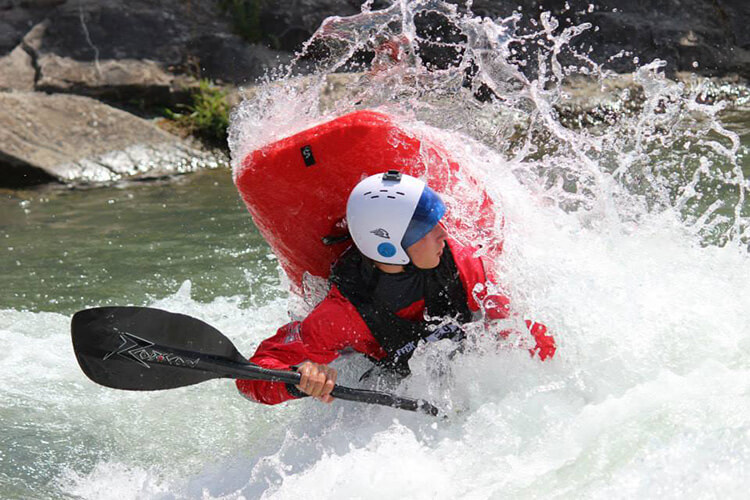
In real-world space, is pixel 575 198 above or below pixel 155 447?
above

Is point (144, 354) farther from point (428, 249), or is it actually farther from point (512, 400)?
point (512, 400)

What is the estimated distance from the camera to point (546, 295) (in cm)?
372

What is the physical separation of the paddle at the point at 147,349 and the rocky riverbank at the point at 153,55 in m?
5.70

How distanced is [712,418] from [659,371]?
0.60 meters

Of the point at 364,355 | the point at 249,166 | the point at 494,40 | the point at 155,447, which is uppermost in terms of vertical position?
the point at 494,40

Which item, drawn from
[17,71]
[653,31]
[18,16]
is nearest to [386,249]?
[17,71]

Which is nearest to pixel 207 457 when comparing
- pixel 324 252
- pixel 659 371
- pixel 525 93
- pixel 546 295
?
pixel 324 252

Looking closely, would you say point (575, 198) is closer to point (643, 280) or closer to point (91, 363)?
point (643, 280)

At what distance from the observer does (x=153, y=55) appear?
10367 millimetres

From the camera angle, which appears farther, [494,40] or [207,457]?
[494,40]

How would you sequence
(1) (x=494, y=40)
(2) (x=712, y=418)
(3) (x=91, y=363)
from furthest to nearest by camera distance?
(1) (x=494, y=40) → (3) (x=91, y=363) → (2) (x=712, y=418)

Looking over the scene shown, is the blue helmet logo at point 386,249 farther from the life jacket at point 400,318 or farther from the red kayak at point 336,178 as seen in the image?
the red kayak at point 336,178

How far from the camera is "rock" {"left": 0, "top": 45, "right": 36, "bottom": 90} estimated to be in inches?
386

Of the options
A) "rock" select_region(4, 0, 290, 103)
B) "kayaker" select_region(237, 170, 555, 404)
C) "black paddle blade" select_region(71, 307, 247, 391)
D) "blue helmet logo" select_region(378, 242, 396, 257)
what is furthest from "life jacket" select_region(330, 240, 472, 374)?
"rock" select_region(4, 0, 290, 103)
